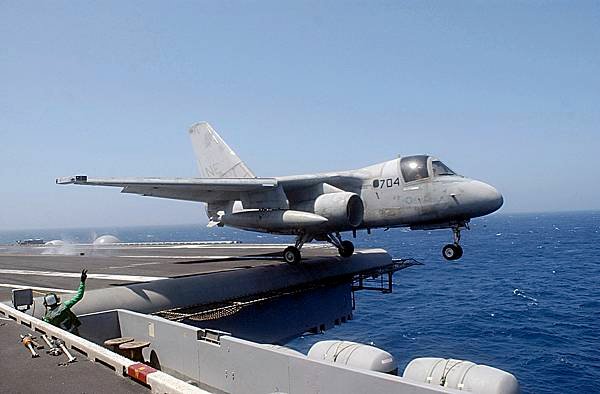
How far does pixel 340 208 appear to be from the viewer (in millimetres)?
18516

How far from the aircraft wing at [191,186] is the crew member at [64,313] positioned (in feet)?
17.4

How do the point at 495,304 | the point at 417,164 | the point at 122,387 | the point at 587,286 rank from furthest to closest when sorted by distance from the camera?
the point at 587,286, the point at 495,304, the point at 417,164, the point at 122,387

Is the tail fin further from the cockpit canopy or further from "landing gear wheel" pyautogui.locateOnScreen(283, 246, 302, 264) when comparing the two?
the cockpit canopy

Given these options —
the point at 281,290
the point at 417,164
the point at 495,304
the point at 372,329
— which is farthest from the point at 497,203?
the point at 495,304

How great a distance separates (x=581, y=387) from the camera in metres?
23.6

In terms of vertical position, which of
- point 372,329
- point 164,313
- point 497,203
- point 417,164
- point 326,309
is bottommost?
point 372,329

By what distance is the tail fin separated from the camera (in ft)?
87.5

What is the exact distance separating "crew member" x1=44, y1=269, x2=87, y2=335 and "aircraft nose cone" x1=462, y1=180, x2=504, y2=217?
43.9 ft

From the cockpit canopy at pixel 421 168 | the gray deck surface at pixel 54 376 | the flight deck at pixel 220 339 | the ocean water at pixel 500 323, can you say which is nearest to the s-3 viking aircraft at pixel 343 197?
the cockpit canopy at pixel 421 168

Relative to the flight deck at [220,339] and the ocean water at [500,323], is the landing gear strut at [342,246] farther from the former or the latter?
the ocean water at [500,323]

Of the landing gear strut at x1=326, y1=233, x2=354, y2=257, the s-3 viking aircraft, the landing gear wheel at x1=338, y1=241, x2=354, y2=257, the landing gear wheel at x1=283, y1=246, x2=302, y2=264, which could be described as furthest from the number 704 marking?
the landing gear wheel at x1=338, y1=241, x2=354, y2=257

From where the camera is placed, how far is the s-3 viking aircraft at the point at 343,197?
17.9 meters

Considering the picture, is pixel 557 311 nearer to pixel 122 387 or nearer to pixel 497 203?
pixel 497 203

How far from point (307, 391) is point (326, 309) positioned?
14.6 meters
